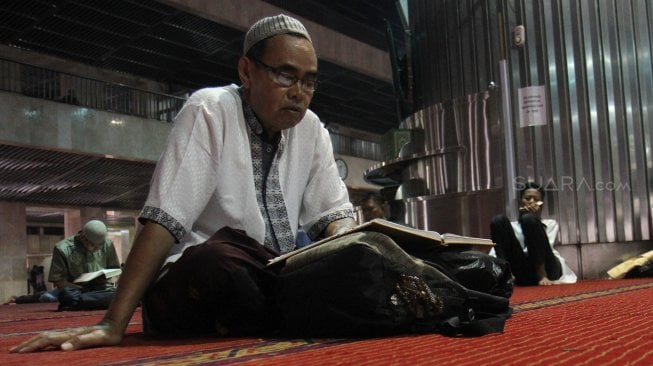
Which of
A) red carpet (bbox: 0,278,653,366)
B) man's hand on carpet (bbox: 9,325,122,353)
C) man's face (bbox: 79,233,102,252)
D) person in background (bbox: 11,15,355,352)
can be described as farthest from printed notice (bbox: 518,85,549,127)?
man's hand on carpet (bbox: 9,325,122,353)

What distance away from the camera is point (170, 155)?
173cm

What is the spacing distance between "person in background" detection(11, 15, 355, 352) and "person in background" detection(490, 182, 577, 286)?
2.70m

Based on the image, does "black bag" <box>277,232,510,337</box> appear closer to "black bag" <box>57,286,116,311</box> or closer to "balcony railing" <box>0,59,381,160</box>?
"black bag" <box>57,286,116,311</box>

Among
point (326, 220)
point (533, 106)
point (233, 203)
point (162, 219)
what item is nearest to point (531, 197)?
point (533, 106)

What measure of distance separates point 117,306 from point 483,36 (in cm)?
461

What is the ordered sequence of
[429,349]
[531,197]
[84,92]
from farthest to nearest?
[84,92] → [531,197] → [429,349]

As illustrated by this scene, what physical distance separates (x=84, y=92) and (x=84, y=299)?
6127 mm

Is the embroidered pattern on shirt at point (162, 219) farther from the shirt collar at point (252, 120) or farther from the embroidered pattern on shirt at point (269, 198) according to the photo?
the shirt collar at point (252, 120)

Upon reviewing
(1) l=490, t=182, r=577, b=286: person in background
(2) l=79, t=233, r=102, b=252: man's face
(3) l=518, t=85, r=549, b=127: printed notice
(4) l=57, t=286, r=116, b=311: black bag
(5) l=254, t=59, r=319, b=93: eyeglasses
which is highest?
(3) l=518, t=85, r=549, b=127: printed notice

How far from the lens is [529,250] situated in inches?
181

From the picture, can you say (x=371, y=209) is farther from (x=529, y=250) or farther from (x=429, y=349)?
(x=429, y=349)

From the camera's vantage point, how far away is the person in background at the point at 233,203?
164 centimetres

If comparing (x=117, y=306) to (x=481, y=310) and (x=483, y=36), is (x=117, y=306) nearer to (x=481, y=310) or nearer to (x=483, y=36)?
(x=481, y=310)

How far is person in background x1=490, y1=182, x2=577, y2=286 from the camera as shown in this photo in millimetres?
4547
